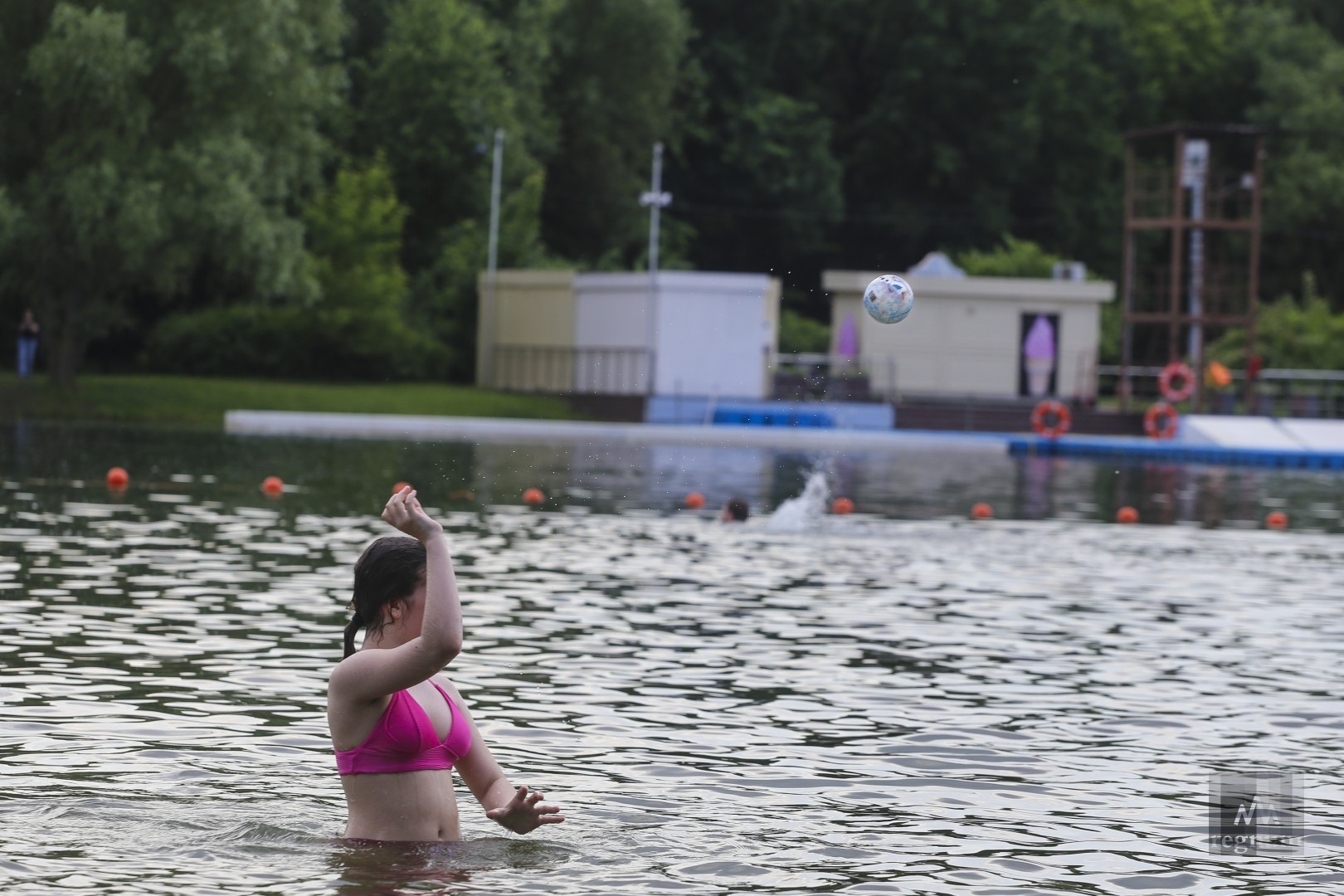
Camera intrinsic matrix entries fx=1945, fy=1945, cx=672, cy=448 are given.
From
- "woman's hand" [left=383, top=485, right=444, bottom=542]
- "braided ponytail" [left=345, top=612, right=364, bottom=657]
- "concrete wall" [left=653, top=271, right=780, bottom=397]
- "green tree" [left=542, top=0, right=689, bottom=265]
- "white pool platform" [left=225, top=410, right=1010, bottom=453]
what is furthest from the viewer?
"green tree" [left=542, top=0, right=689, bottom=265]

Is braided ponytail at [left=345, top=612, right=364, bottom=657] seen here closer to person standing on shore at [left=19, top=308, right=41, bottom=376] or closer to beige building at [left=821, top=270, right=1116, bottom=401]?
person standing on shore at [left=19, top=308, right=41, bottom=376]

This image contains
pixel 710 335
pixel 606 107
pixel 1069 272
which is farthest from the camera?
pixel 606 107

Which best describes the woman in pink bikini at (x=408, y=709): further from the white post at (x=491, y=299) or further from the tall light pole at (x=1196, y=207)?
the tall light pole at (x=1196, y=207)

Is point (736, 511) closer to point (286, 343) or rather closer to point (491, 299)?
point (286, 343)

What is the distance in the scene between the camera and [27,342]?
49.0 meters

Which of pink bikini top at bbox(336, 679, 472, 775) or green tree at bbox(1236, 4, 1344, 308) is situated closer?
pink bikini top at bbox(336, 679, 472, 775)

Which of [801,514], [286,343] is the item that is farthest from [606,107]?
[801,514]

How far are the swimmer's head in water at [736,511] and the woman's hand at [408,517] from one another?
17.8 meters

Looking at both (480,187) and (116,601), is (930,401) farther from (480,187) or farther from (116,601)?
(116,601)

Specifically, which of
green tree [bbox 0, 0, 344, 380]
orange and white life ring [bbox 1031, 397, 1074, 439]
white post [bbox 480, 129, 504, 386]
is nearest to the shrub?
white post [bbox 480, 129, 504, 386]

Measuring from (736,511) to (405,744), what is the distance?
672 inches

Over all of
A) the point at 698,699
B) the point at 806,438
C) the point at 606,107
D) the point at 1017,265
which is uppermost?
the point at 606,107

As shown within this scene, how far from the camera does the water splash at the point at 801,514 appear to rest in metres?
24.5

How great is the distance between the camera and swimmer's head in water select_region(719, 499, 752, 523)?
79.7 feet
